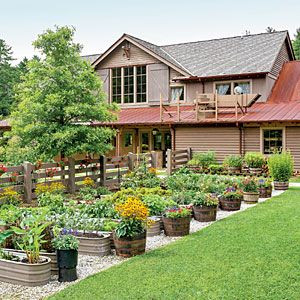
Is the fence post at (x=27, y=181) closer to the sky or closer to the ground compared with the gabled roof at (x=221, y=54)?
closer to the ground

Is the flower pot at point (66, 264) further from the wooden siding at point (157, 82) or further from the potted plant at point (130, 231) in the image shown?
the wooden siding at point (157, 82)

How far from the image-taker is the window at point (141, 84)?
2727 centimetres

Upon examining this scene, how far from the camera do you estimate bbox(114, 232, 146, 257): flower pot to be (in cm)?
720

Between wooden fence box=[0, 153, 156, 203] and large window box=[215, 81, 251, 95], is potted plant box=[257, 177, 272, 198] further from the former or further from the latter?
large window box=[215, 81, 251, 95]

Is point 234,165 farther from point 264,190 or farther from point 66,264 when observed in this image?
point 66,264

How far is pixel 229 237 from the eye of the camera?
8281mm

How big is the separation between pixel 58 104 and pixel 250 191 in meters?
6.41

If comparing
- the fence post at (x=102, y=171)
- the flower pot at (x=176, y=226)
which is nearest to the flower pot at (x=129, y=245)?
the flower pot at (x=176, y=226)

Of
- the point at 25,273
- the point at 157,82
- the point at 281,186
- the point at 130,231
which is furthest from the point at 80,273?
the point at 157,82

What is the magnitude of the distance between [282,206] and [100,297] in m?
7.50

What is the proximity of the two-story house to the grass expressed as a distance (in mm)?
13564

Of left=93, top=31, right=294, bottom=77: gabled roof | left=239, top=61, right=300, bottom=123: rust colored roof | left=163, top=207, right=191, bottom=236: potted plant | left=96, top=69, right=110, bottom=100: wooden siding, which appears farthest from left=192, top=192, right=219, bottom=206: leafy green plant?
left=96, top=69, right=110, bottom=100: wooden siding

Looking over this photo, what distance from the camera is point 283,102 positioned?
24203 mm

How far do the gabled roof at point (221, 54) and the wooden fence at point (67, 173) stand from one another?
9246 mm
